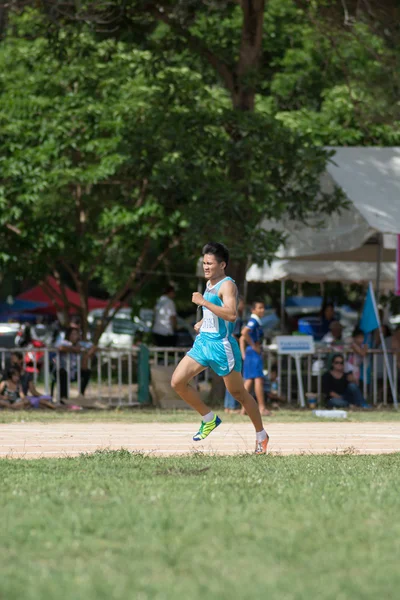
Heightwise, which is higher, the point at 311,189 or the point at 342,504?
the point at 311,189

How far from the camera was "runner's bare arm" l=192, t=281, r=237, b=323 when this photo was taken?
9375mm

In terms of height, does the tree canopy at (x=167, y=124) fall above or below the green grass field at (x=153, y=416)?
above

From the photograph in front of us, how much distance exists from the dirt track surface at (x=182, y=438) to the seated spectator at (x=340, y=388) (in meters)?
3.98

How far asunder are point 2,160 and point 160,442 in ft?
36.9

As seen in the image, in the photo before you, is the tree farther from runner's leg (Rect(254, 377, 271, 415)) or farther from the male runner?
the male runner

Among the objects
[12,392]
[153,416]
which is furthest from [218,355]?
[12,392]

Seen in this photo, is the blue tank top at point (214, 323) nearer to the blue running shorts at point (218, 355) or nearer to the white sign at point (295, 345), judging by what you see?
the blue running shorts at point (218, 355)

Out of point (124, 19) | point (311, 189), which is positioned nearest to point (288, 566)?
point (311, 189)

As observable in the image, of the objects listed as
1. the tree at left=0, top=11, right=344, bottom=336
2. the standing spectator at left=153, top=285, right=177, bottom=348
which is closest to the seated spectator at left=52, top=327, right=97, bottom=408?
the tree at left=0, top=11, right=344, bottom=336

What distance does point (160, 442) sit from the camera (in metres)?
11.2

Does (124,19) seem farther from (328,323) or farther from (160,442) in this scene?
(160,442)

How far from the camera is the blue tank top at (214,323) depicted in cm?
970

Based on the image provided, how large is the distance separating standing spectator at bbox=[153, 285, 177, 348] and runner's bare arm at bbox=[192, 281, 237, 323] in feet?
41.3

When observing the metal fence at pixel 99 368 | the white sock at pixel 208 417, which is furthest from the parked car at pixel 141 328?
the white sock at pixel 208 417
